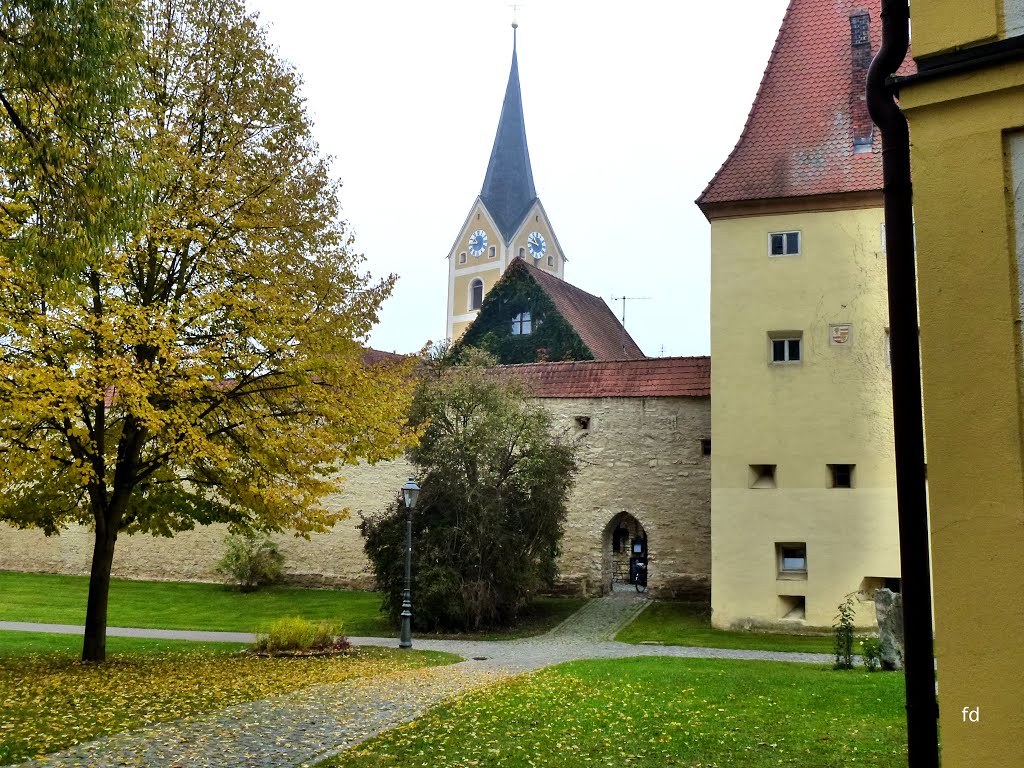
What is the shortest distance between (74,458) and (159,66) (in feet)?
17.0

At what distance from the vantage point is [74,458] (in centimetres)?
1157

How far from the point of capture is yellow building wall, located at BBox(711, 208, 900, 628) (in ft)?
58.1

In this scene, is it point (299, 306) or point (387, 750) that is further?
point (299, 306)

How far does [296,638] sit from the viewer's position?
14344 mm

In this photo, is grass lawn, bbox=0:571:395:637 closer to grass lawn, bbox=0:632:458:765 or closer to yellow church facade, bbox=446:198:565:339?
grass lawn, bbox=0:632:458:765

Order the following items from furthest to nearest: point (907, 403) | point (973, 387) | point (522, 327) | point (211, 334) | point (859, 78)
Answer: point (522, 327) → point (859, 78) → point (211, 334) → point (907, 403) → point (973, 387)

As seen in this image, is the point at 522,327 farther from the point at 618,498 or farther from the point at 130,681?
the point at 130,681

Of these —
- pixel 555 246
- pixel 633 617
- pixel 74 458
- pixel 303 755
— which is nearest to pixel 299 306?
pixel 74 458

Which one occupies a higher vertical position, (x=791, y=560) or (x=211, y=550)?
(x=791, y=560)

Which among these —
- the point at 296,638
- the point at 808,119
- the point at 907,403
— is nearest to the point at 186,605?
the point at 296,638

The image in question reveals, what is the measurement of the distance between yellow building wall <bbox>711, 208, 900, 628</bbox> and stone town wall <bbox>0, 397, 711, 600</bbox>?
4279 millimetres

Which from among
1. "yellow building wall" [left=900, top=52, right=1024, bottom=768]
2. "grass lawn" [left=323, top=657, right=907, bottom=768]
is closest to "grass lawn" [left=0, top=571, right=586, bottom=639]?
"grass lawn" [left=323, top=657, right=907, bottom=768]

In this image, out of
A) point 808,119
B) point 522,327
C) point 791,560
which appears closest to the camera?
point 791,560

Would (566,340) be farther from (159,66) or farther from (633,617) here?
(159,66)
